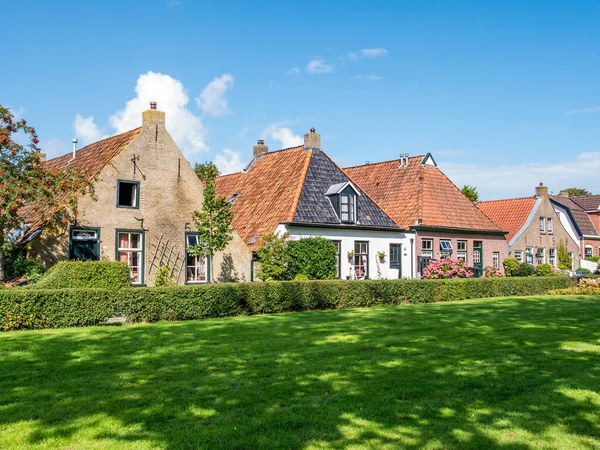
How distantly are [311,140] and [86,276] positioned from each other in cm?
1717

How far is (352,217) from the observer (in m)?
31.5

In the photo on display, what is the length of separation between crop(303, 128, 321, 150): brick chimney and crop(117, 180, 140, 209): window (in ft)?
38.0

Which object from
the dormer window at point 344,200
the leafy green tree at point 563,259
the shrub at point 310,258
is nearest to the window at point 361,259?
the dormer window at point 344,200

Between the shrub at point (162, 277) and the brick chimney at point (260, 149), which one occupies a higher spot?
the brick chimney at point (260, 149)

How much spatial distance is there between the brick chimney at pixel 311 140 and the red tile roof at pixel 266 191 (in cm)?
40

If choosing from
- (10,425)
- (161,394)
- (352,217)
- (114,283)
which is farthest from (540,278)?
(10,425)

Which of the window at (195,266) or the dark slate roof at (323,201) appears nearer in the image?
the window at (195,266)

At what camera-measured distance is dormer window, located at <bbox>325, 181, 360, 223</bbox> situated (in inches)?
1227

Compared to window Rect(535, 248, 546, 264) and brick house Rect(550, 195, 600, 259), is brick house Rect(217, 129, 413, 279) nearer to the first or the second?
window Rect(535, 248, 546, 264)

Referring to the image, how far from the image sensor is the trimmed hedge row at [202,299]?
1546 cm

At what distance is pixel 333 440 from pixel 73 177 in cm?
1843

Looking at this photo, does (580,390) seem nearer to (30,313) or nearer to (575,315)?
(575,315)

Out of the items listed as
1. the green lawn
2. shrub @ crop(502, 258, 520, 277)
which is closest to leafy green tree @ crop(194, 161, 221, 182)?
shrub @ crop(502, 258, 520, 277)

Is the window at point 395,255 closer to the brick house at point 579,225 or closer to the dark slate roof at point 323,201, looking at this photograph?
the dark slate roof at point 323,201
